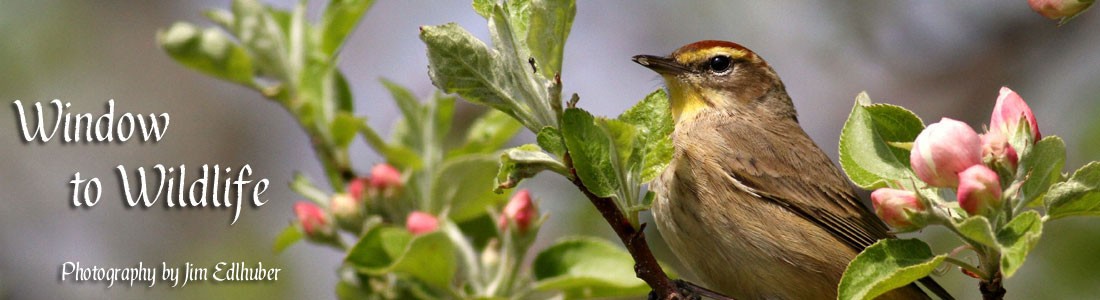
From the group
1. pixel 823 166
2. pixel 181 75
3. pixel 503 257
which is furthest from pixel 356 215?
pixel 181 75

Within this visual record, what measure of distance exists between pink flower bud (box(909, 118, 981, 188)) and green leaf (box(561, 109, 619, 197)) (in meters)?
0.63

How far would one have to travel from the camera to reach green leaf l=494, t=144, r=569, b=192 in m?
2.33

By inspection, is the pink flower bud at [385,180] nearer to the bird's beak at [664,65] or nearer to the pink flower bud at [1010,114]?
the bird's beak at [664,65]

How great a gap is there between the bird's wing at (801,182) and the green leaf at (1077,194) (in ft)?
5.75

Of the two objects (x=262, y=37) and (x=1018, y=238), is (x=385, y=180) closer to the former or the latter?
(x=262, y=37)

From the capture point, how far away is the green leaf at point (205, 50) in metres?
3.67

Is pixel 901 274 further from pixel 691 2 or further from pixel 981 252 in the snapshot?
pixel 691 2

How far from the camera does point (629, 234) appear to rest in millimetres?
2432

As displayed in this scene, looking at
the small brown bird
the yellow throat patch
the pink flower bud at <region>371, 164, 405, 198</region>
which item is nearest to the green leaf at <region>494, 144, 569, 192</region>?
the pink flower bud at <region>371, 164, 405, 198</region>

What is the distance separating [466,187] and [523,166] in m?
1.31

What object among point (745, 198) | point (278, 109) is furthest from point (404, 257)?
point (278, 109)

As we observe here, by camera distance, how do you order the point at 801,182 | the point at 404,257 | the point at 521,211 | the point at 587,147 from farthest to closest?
the point at 801,182
the point at 521,211
the point at 404,257
the point at 587,147

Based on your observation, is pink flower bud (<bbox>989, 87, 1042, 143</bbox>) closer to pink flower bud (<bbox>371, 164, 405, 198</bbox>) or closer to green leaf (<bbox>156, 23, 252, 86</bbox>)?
pink flower bud (<bbox>371, 164, 405, 198</bbox>)

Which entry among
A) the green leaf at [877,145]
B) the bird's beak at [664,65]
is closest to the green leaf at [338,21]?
the bird's beak at [664,65]
